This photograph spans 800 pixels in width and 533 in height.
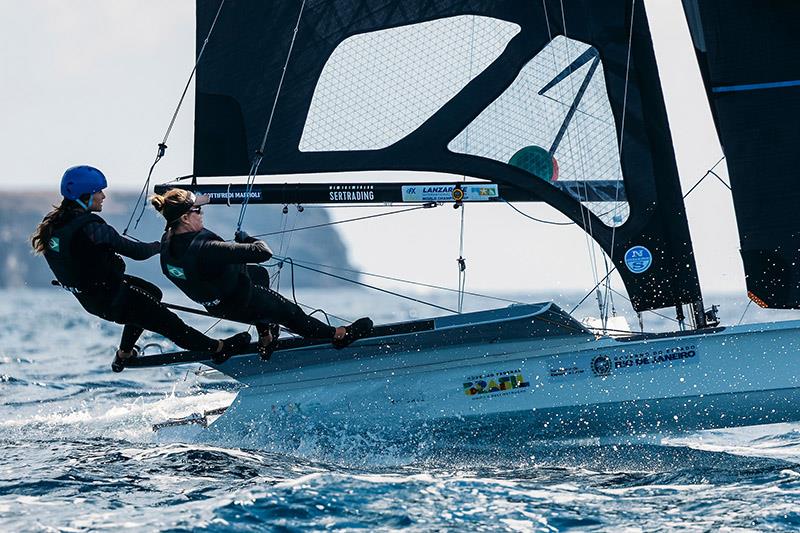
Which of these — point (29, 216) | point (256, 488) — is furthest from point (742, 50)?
point (29, 216)

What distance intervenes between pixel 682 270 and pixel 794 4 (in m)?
1.54

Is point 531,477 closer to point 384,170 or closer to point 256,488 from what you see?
point 256,488

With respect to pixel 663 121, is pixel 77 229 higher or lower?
lower

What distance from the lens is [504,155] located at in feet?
21.7

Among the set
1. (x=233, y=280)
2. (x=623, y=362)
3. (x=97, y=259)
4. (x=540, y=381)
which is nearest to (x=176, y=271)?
(x=233, y=280)

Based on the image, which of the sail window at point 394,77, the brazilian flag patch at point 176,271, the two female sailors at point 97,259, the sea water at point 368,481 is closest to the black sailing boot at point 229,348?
the two female sailors at point 97,259

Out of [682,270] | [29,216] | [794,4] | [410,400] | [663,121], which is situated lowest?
[410,400]

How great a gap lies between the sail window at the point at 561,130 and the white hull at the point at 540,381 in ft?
3.13

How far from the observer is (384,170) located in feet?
21.9

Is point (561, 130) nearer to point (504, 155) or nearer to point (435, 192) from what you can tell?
point (504, 155)

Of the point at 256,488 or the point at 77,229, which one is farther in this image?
the point at 77,229

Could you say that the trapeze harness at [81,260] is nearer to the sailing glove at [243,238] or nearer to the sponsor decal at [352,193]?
the sailing glove at [243,238]

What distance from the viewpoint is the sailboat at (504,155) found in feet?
19.9

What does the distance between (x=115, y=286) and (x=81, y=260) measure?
0.26 m
